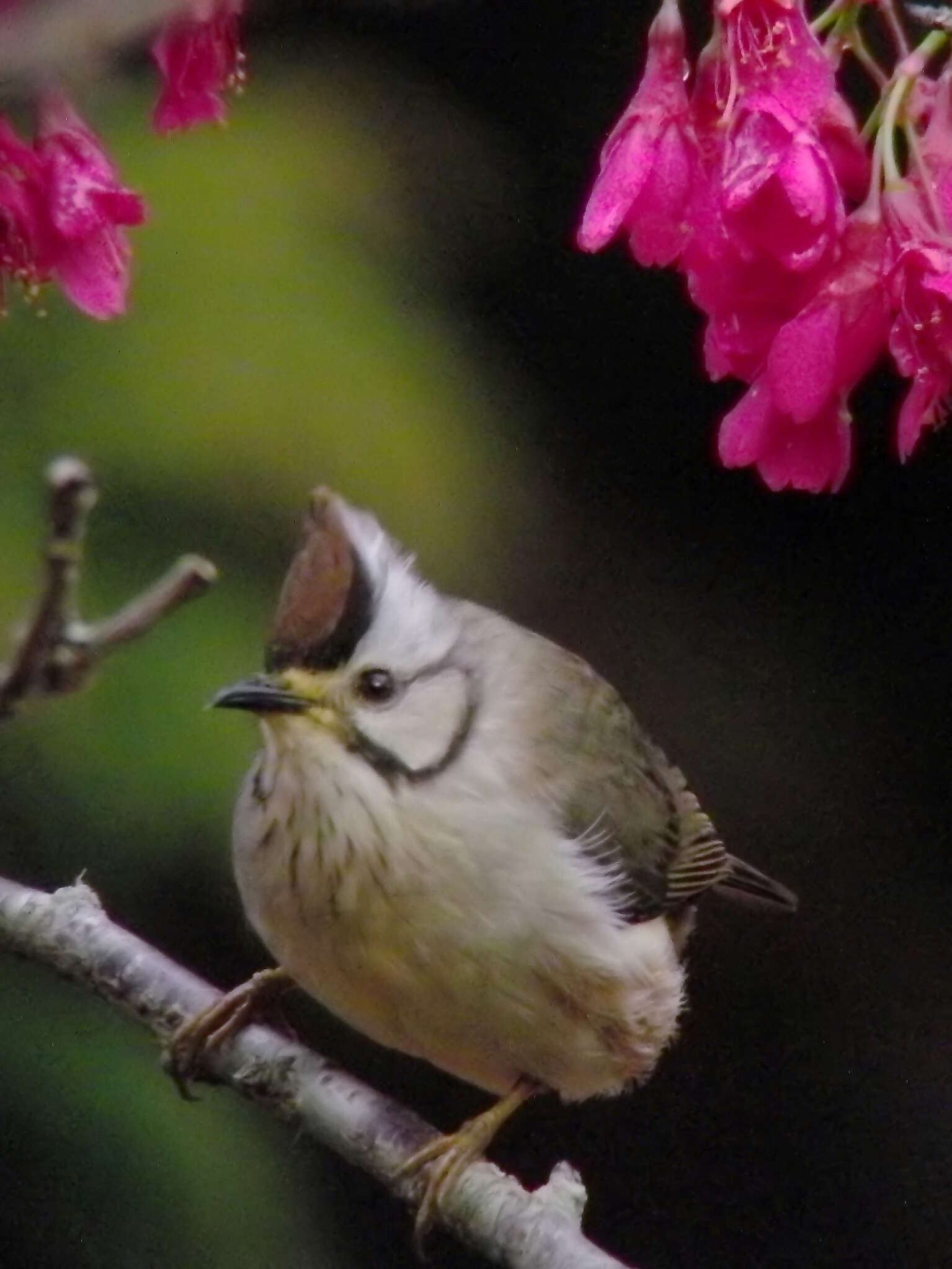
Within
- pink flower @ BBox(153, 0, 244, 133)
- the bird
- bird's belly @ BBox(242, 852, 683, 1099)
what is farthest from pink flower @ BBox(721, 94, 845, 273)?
bird's belly @ BBox(242, 852, 683, 1099)

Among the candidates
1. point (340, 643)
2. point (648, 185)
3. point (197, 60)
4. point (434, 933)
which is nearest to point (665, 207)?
point (648, 185)

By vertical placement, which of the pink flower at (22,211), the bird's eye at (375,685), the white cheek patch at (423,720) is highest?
the pink flower at (22,211)

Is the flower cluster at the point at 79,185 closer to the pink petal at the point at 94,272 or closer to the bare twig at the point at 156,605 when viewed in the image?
the pink petal at the point at 94,272

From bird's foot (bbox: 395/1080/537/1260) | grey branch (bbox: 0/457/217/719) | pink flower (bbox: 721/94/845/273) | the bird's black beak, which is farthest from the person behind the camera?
bird's foot (bbox: 395/1080/537/1260)

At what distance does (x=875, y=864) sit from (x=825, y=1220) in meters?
0.17

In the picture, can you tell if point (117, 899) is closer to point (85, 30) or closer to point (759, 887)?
point (759, 887)

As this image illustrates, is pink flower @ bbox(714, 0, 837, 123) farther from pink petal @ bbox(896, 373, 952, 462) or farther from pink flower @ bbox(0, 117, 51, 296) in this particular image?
pink flower @ bbox(0, 117, 51, 296)

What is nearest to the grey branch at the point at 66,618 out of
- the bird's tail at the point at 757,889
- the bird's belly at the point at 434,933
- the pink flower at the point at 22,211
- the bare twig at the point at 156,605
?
the bare twig at the point at 156,605

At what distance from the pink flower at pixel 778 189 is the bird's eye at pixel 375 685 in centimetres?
29

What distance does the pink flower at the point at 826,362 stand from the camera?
0.53 m

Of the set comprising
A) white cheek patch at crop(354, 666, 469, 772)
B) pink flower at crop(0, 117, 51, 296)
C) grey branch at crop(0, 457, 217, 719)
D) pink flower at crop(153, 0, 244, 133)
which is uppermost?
pink flower at crop(153, 0, 244, 133)

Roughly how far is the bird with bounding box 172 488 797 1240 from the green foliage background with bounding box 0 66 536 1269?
0.03 m

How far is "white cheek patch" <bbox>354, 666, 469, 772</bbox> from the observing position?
774mm

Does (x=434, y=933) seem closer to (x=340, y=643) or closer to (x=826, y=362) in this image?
(x=340, y=643)
